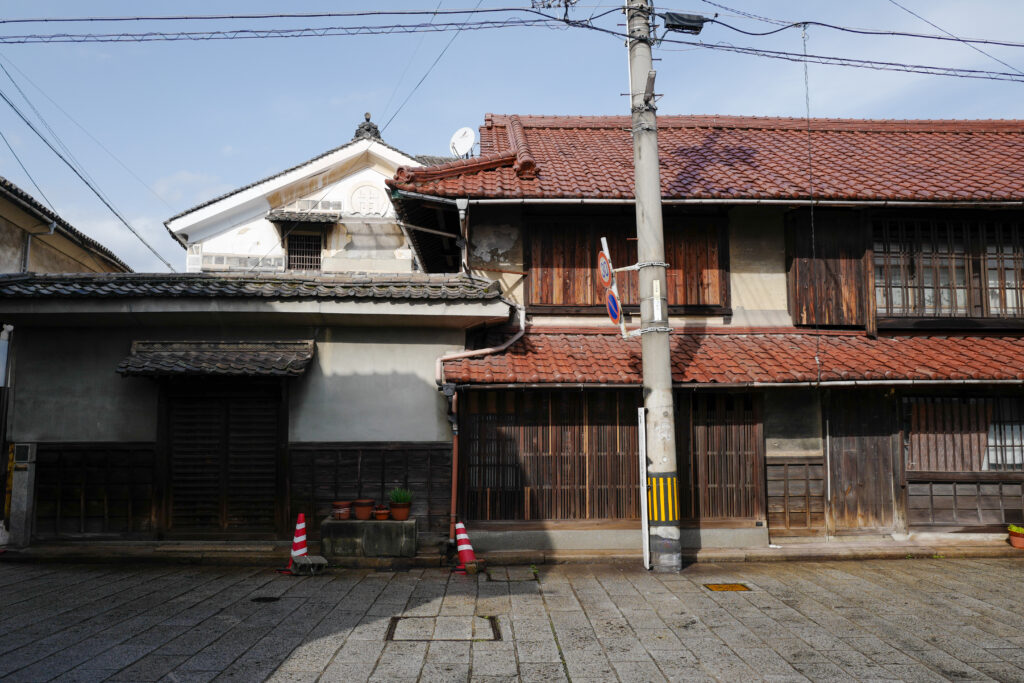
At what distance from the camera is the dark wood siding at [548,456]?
11.5m

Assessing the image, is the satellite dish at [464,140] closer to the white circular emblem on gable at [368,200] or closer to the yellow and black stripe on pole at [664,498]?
the white circular emblem on gable at [368,200]

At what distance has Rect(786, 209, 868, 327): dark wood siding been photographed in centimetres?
1259

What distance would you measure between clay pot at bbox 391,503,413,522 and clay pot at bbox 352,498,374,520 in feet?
1.24

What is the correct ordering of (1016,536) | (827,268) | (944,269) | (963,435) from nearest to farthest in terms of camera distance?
(1016,536)
(963,435)
(827,268)
(944,269)

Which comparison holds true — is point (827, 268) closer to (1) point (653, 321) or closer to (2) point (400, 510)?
(1) point (653, 321)

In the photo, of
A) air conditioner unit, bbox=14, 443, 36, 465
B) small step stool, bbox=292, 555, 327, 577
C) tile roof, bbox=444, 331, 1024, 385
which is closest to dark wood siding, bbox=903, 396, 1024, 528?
tile roof, bbox=444, 331, 1024, 385

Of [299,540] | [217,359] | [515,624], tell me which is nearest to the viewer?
[515,624]

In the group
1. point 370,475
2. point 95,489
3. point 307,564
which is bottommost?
point 307,564

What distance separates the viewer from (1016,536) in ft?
38.4

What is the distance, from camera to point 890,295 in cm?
1277

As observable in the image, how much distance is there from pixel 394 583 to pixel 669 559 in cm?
419

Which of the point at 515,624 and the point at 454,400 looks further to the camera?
the point at 454,400

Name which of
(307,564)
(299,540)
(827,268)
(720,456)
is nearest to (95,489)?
(299,540)

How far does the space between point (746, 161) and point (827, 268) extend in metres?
2.97
